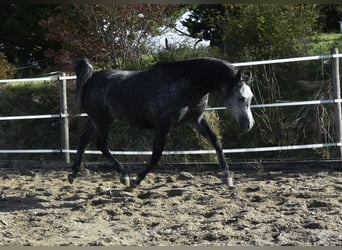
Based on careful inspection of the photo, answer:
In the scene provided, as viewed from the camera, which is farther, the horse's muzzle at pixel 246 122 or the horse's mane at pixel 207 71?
the horse's mane at pixel 207 71

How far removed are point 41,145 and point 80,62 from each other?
423cm

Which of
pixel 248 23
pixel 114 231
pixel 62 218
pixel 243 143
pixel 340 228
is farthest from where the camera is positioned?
pixel 248 23

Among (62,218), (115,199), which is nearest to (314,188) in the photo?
(115,199)

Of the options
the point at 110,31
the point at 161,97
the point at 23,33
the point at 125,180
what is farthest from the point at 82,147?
the point at 23,33

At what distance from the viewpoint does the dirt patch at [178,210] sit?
148 inches

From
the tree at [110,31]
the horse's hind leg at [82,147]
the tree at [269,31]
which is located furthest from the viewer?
the tree at [110,31]

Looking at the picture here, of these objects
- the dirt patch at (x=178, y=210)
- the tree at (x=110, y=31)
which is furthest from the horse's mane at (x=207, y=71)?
the tree at (x=110, y=31)

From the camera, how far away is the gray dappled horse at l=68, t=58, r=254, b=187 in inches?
214

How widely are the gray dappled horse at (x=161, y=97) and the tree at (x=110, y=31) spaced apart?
362 centimetres

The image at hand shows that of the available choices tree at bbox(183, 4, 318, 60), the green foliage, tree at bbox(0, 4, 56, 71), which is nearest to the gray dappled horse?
tree at bbox(183, 4, 318, 60)

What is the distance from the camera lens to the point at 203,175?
22.3 feet

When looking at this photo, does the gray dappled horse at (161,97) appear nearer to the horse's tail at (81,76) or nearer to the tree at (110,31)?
the horse's tail at (81,76)

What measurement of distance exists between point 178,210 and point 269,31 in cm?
545

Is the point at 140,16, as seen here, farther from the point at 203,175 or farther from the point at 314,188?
the point at 314,188
